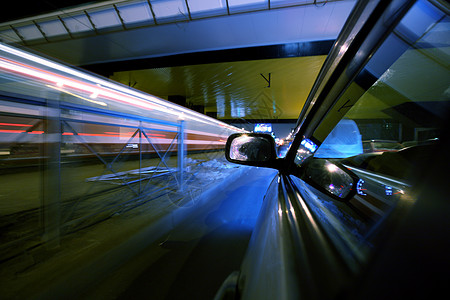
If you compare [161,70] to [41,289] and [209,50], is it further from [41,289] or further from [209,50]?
[41,289]

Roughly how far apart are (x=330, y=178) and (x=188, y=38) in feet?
37.7

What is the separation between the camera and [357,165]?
97cm

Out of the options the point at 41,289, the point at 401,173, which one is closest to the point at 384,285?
the point at 401,173

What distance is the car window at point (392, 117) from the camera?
51 centimetres

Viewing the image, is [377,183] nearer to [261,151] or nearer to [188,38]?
[261,151]

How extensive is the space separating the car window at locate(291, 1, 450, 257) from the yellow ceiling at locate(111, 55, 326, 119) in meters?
11.5

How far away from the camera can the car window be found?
0.51 m

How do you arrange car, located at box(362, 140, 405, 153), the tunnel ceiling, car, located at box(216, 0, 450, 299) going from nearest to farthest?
car, located at box(216, 0, 450, 299), car, located at box(362, 140, 405, 153), the tunnel ceiling

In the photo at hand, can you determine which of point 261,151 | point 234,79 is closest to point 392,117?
point 261,151

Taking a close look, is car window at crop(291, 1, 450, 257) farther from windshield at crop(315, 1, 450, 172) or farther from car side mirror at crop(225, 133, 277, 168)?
car side mirror at crop(225, 133, 277, 168)

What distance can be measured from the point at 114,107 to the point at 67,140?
1848 mm

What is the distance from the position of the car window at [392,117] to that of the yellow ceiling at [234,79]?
37.6ft

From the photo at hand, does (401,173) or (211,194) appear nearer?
(401,173)

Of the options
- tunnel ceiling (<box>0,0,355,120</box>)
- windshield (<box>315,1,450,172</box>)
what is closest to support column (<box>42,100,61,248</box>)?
windshield (<box>315,1,450,172</box>)
